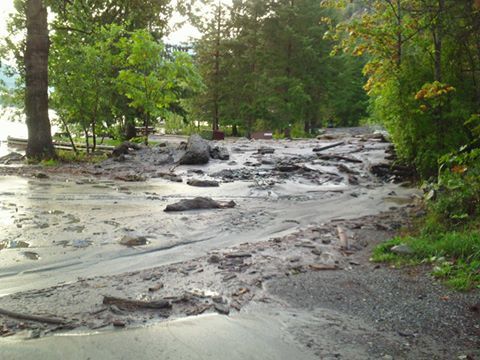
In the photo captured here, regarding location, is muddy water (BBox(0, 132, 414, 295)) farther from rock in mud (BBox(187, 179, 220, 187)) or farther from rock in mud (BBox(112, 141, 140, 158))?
rock in mud (BBox(112, 141, 140, 158))

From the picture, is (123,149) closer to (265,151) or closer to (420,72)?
(265,151)

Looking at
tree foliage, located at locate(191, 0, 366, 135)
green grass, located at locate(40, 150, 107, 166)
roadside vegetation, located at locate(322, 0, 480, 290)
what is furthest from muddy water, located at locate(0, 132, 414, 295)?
tree foliage, located at locate(191, 0, 366, 135)

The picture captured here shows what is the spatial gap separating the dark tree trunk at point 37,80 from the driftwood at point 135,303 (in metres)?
12.0

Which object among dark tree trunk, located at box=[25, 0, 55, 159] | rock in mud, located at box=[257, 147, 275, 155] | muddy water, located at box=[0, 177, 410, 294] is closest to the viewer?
muddy water, located at box=[0, 177, 410, 294]

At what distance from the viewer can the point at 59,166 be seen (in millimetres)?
13484

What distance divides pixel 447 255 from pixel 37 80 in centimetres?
1333

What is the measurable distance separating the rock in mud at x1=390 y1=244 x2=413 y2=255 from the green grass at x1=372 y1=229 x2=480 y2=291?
0.13 ft

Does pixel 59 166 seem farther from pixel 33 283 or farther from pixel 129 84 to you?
pixel 33 283

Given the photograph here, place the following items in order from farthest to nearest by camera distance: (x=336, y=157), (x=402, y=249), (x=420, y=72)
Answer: (x=336, y=157) → (x=420, y=72) → (x=402, y=249)

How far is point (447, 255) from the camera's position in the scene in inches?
195

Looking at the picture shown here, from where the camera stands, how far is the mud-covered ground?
3.31m

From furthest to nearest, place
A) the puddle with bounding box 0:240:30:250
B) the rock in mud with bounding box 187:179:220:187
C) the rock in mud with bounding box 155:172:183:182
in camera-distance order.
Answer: the rock in mud with bounding box 155:172:183:182 → the rock in mud with bounding box 187:179:220:187 → the puddle with bounding box 0:240:30:250

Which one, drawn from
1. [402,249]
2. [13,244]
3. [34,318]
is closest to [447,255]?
[402,249]

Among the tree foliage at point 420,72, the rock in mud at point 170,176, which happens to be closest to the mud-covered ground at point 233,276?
the tree foliage at point 420,72
